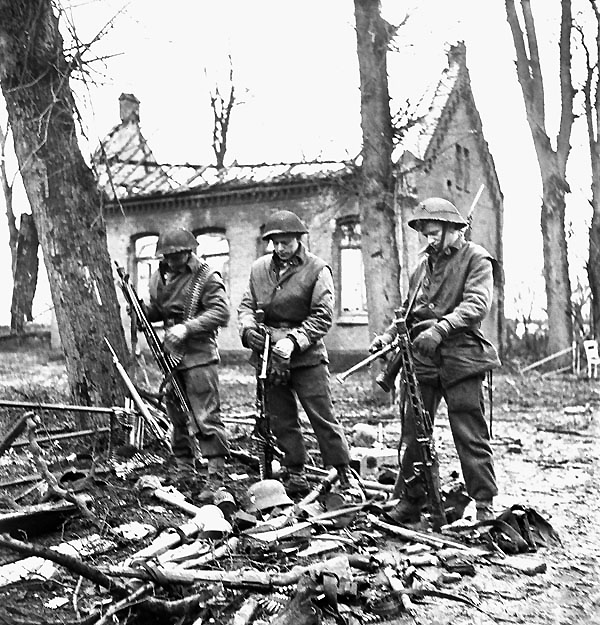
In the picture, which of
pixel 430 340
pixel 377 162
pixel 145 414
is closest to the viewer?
pixel 430 340

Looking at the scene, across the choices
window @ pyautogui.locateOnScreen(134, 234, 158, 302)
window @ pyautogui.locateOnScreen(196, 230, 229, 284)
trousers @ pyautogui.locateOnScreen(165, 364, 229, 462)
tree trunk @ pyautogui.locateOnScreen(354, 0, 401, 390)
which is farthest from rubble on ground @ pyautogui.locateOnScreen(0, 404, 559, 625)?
window @ pyautogui.locateOnScreen(134, 234, 158, 302)

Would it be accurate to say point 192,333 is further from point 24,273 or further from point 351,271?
point 24,273

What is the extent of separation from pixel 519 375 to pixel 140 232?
11.6m

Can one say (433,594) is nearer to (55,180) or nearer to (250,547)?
(250,547)

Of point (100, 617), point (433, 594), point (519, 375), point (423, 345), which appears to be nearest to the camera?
point (100, 617)

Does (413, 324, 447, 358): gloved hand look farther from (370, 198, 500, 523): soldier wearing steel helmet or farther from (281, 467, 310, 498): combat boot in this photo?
(281, 467, 310, 498): combat boot

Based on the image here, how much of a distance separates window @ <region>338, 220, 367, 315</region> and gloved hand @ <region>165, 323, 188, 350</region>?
52.0 ft

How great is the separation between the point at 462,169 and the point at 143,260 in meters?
10.6

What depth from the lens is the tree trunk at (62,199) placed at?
8938 millimetres

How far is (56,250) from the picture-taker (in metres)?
9.12

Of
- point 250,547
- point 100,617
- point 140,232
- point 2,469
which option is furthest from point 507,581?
A: point 140,232

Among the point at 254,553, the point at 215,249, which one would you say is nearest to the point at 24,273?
the point at 215,249

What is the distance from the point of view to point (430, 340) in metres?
5.84

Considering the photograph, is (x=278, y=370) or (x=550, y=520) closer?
(x=550, y=520)
